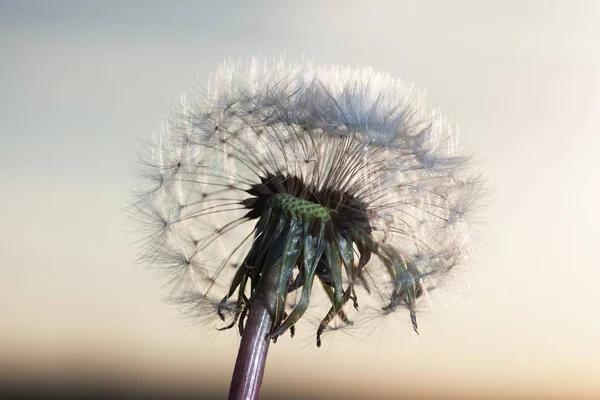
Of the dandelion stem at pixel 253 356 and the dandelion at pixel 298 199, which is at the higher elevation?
the dandelion at pixel 298 199

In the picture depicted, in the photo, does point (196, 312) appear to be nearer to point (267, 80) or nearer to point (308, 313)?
point (308, 313)

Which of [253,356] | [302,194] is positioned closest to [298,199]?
[302,194]

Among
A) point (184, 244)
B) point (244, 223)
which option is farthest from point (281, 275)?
point (184, 244)

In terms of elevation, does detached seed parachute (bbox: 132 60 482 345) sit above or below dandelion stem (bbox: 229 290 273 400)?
above

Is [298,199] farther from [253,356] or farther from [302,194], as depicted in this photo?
[253,356]

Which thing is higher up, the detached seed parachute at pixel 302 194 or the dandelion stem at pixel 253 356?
the detached seed parachute at pixel 302 194

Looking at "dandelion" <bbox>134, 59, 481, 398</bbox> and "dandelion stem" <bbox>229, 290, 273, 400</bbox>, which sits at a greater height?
"dandelion" <bbox>134, 59, 481, 398</bbox>
